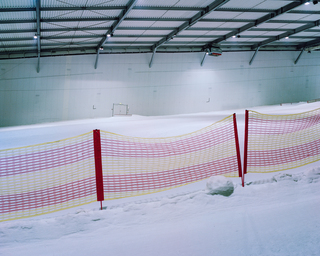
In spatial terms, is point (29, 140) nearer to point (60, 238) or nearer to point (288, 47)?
point (60, 238)

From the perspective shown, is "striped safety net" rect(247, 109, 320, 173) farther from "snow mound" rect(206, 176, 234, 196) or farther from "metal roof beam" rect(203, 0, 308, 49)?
"metal roof beam" rect(203, 0, 308, 49)

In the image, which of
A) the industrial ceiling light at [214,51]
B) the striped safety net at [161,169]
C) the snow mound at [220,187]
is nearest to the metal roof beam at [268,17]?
the industrial ceiling light at [214,51]

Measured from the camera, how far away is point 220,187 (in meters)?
5.11

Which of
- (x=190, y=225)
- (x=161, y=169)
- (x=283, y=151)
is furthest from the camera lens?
(x=283, y=151)

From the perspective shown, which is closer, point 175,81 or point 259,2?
point 259,2

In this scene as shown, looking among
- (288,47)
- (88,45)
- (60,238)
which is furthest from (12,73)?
(288,47)

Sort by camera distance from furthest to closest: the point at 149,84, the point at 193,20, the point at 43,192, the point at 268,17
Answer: the point at 149,84 < the point at 268,17 < the point at 193,20 < the point at 43,192

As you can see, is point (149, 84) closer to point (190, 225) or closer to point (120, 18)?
point (120, 18)

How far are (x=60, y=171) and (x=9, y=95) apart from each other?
59.5 feet

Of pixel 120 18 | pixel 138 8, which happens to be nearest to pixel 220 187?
pixel 138 8

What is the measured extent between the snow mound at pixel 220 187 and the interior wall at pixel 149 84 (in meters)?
20.8

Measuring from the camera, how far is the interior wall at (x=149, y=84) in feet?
72.2

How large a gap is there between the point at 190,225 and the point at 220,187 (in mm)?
1274

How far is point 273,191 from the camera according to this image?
5.24 metres
